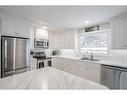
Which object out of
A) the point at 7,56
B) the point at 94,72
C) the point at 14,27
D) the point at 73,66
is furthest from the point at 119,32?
the point at 7,56

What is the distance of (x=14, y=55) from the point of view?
98.6 inches

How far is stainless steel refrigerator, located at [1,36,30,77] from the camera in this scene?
2289mm

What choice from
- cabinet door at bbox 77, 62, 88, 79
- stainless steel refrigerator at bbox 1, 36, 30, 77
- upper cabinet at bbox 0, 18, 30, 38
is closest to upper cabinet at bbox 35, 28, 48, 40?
upper cabinet at bbox 0, 18, 30, 38

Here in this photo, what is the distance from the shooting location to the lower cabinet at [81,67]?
8.80 ft

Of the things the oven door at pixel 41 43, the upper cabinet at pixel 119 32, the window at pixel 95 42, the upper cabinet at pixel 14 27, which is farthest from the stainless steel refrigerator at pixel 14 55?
the upper cabinet at pixel 119 32

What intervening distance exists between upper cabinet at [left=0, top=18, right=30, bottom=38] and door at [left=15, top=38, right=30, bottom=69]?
22 centimetres

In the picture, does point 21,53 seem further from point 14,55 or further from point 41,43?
point 41,43

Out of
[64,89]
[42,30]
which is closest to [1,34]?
[42,30]

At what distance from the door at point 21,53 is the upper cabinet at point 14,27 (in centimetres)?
22

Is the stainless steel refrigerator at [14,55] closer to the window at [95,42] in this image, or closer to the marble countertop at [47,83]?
the marble countertop at [47,83]

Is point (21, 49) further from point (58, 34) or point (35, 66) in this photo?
point (58, 34)

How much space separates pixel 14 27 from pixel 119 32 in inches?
119

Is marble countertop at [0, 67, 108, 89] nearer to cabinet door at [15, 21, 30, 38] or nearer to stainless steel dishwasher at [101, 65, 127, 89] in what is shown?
stainless steel dishwasher at [101, 65, 127, 89]

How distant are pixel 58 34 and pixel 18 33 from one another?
2218mm
